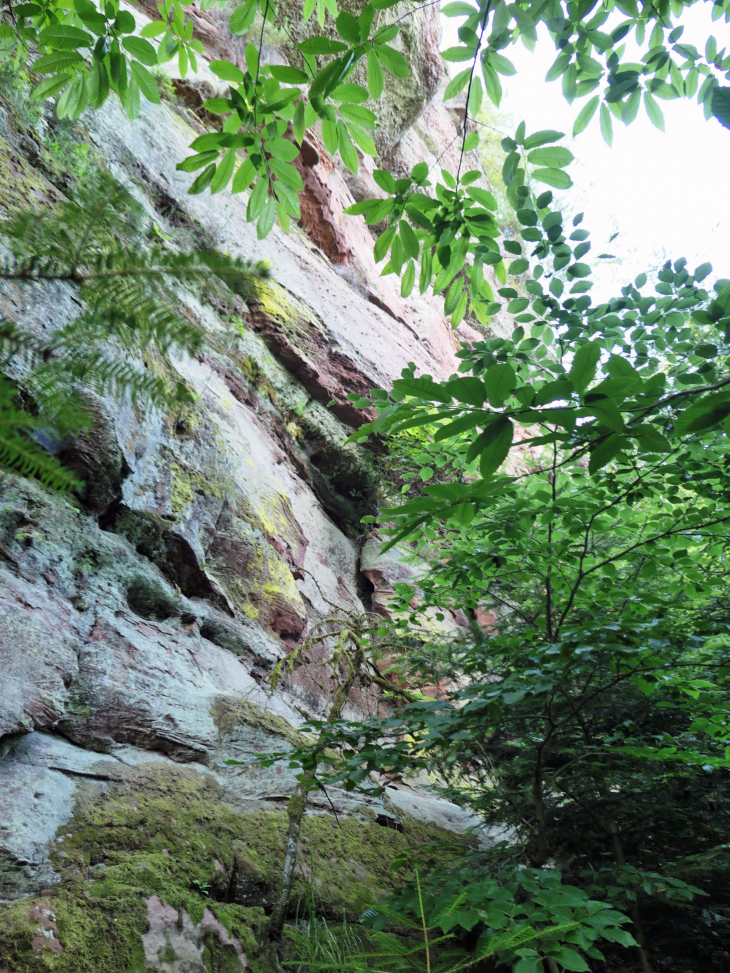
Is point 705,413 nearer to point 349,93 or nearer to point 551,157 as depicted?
point 551,157

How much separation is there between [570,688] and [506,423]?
8.87 ft

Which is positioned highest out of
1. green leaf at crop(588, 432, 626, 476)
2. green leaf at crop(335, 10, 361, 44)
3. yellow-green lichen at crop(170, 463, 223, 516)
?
green leaf at crop(335, 10, 361, 44)

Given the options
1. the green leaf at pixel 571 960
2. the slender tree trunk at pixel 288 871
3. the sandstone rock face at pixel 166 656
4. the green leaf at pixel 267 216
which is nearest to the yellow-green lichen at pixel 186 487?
the sandstone rock face at pixel 166 656

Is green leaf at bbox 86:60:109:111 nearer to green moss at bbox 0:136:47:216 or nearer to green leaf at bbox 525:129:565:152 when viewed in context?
green leaf at bbox 525:129:565:152

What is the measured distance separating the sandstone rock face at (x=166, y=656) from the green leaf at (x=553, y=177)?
43.0 inches

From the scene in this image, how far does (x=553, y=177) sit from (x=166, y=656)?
10.5ft

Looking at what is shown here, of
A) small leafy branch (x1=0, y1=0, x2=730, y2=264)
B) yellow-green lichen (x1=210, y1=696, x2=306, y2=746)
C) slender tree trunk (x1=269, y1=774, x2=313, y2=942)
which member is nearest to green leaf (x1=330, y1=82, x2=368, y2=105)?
small leafy branch (x1=0, y1=0, x2=730, y2=264)

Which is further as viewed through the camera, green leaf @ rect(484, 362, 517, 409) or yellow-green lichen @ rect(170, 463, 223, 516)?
yellow-green lichen @ rect(170, 463, 223, 516)

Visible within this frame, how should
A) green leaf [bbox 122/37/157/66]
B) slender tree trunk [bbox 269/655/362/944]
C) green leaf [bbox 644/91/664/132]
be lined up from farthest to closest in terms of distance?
slender tree trunk [bbox 269/655/362/944], green leaf [bbox 644/91/664/132], green leaf [bbox 122/37/157/66]

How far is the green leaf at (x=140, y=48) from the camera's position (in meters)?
1.87

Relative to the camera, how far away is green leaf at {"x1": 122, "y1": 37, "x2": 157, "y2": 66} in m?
1.87

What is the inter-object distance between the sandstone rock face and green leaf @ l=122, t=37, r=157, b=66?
86 cm

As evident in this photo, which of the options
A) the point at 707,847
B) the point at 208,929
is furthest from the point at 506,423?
the point at 707,847

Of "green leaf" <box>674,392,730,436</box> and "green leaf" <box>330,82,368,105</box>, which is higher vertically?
"green leaf" <box>330,82,368,105</box>
